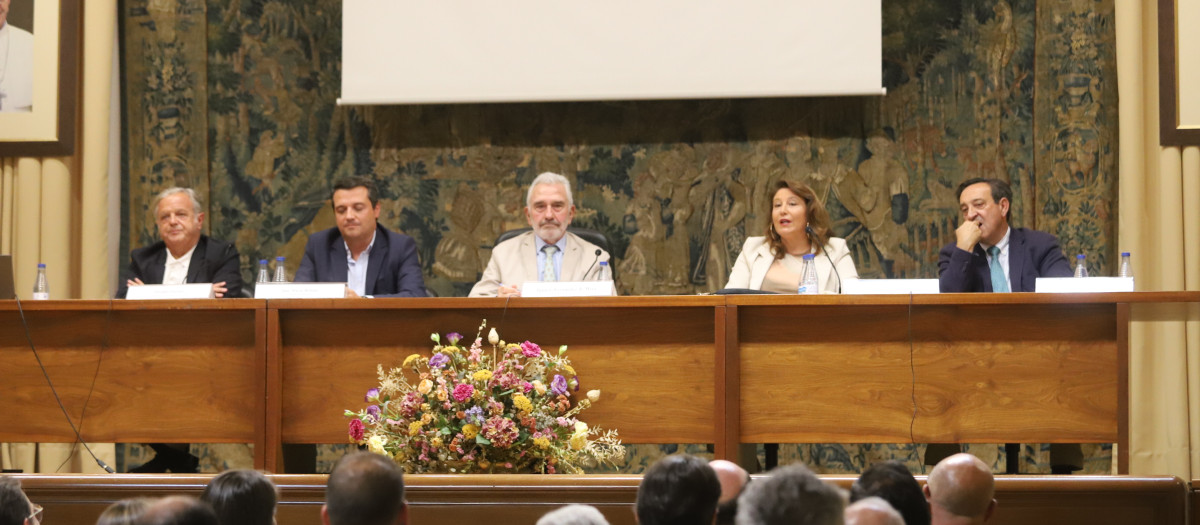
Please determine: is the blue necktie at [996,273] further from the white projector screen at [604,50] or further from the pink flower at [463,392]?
the pink flower at [463,392]

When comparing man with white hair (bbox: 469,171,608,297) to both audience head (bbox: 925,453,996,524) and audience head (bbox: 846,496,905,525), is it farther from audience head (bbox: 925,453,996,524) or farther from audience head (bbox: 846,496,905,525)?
audience head (bbox: 846,496,905,525)

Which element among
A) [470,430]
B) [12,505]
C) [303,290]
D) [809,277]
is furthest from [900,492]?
[303,290]

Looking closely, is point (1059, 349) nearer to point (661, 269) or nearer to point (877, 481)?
point (877, 481)

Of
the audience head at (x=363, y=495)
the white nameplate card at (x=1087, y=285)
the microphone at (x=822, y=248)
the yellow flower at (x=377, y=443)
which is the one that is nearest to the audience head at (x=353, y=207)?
the yellow flower at (x=377, y=443)

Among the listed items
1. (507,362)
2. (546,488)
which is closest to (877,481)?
(546,488)

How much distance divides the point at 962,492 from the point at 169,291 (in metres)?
2.73

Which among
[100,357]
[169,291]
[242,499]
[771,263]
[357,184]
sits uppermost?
[357,184]

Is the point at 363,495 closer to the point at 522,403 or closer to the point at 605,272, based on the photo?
the point at 522,403

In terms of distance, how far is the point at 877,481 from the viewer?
1.87 m

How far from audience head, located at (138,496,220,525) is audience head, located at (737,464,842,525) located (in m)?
0.71

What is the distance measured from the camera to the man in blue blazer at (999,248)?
421 cm

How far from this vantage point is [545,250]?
15.5ft

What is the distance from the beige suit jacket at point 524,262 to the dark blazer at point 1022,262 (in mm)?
1307

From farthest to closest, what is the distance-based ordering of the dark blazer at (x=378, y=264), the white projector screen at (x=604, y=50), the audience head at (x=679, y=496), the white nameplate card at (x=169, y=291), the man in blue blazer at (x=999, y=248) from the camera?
the white projector screen at (x=604, y=50)
the dark blazer at (x=378, y=264)
the man in blue blazer at (x=999, y=248)
the white nameplate card at (x=169, y=291)
the audience head at (x=679, y=496)
